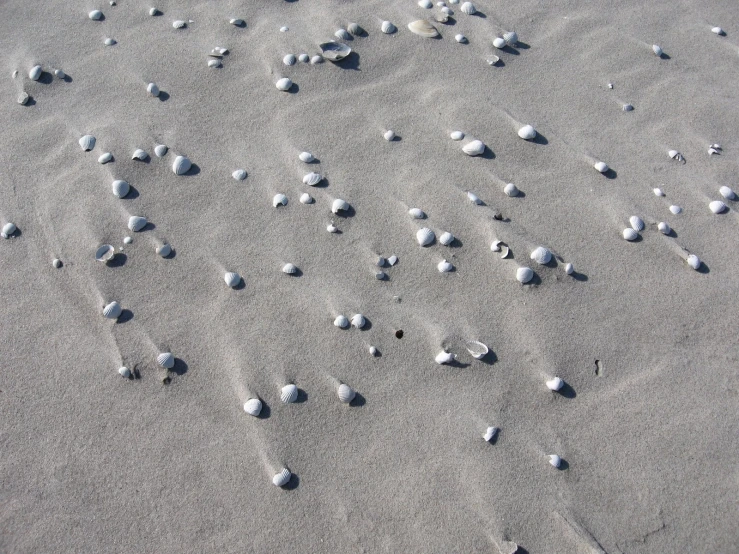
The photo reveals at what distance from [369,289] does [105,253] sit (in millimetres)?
1212

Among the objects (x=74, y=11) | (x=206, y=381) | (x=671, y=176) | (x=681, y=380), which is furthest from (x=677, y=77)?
(x=74, y=11)

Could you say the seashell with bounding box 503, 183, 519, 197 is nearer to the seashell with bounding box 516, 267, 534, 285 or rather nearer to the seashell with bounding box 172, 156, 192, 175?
the seashell with bounding box 516, 267, 534, 285

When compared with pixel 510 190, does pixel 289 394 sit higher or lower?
lower

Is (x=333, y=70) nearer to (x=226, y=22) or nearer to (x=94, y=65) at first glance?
(x=226, y=22)

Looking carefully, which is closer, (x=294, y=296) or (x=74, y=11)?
(x=294, y=296)

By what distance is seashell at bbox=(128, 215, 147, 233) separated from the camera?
281 centimetres

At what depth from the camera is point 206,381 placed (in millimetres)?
2420

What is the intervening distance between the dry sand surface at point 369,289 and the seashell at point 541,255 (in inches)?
1.2

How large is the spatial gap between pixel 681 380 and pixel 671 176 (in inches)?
45.0

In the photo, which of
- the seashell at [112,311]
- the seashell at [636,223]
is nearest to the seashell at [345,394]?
the seashell at [112,311]

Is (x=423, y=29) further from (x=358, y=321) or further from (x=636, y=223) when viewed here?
(x=358, y=321)

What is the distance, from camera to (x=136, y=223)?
9.23ft

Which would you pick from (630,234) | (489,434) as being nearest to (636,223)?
(630,234)

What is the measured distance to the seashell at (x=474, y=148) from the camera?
306 cm
